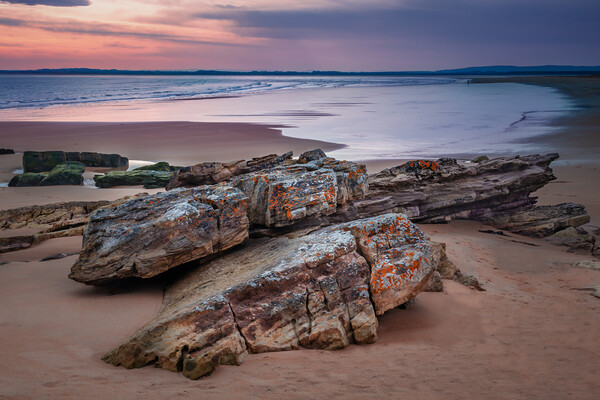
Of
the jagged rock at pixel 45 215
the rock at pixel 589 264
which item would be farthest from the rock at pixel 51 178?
the rock at pixel 589 264

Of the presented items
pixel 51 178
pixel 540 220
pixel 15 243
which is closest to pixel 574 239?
pixel 540 220

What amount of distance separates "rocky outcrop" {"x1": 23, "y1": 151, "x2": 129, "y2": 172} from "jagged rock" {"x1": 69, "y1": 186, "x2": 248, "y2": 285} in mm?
15027

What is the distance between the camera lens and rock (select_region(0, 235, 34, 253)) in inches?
381

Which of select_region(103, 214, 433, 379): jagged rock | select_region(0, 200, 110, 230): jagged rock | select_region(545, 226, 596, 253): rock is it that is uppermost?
select_region(103, 214, 433, 379): jagged rock

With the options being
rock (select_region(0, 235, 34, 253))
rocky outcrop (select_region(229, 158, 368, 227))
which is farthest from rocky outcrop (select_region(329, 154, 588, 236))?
rock (select_region(0, 235, 34, 253))

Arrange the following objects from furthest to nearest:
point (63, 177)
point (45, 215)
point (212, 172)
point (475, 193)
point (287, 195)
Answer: point (63, 177) < point (475, 193) < point (45, 215) < point (212, 172) < point (287, 195)

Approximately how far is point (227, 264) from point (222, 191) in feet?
4.14

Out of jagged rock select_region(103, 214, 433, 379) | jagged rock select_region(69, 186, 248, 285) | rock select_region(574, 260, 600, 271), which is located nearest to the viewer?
jagged rock select_region(103, 214, 433, 379)

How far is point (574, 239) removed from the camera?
37.8 feet

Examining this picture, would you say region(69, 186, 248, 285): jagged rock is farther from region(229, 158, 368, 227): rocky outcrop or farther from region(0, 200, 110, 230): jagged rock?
region(0, 200, 110, 230): jagged rock

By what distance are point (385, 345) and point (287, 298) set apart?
136cm

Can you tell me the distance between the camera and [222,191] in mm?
8000

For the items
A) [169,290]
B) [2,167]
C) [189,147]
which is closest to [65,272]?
[169,290]

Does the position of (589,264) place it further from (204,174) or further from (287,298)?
(204,174)
